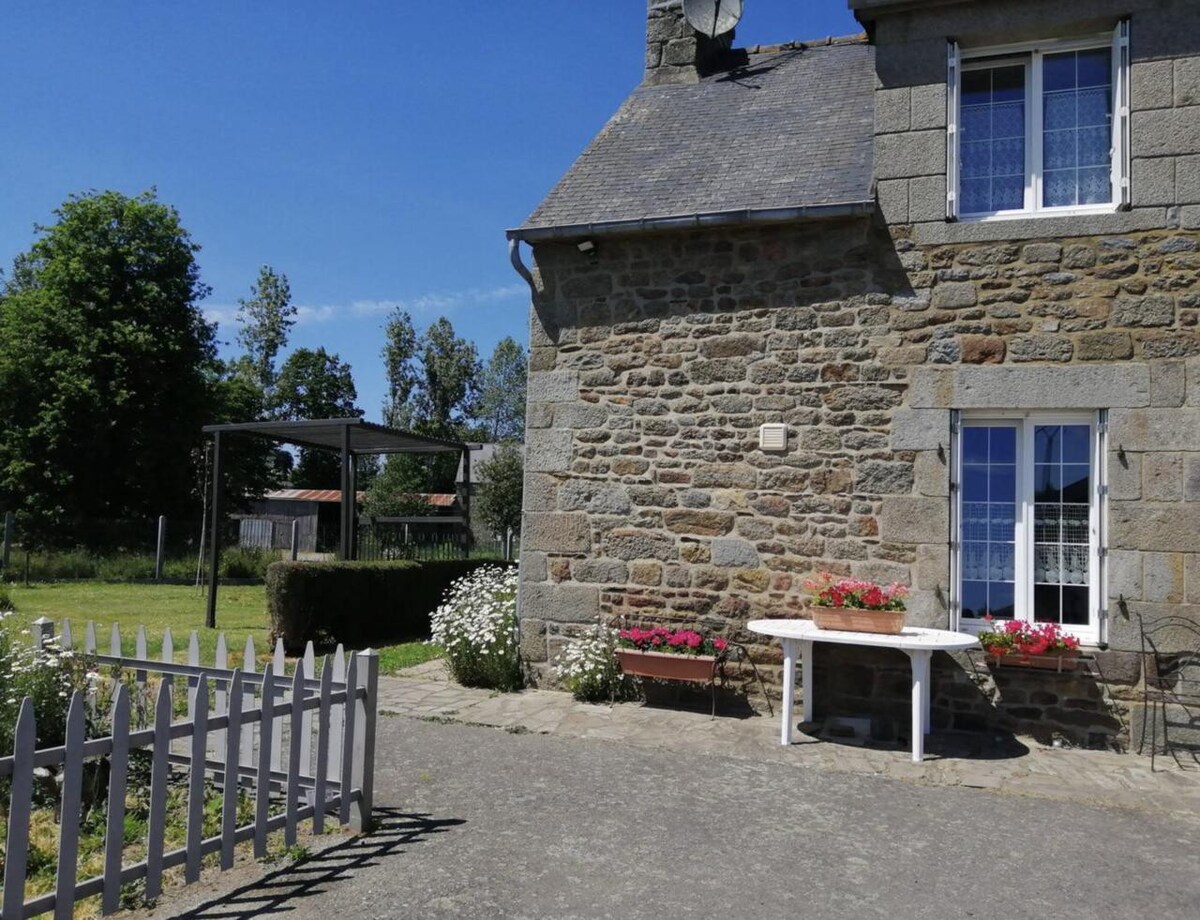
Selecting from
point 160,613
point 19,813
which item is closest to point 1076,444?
point 19,813

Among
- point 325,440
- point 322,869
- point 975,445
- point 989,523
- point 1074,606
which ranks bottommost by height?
point 322,869

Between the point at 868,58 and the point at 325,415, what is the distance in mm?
41298

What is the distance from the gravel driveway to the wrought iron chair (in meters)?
1.58

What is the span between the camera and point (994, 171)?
725 centimetres

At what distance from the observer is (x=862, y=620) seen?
650 cm

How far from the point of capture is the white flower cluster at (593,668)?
25.5 ft

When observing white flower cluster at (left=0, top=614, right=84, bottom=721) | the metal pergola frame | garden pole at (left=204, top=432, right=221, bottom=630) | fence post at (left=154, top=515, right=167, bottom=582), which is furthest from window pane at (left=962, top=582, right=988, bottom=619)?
fence post at (left=154, top=515, right=167, bottom=582)

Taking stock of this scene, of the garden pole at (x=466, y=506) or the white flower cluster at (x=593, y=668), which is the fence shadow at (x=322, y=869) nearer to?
the white flower cluster at (x=593, y=668)

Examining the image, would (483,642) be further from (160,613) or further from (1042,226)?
(160,613)

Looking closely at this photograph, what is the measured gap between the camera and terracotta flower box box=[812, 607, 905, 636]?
6426 millimetres

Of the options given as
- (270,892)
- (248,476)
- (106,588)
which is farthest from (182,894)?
(248,476)

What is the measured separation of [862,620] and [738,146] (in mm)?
4525

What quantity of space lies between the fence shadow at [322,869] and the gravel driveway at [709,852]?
12 mm

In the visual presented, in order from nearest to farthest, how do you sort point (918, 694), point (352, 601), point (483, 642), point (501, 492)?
point (918, 694), point (483, 642), point (352, 601), point (501, 492)
